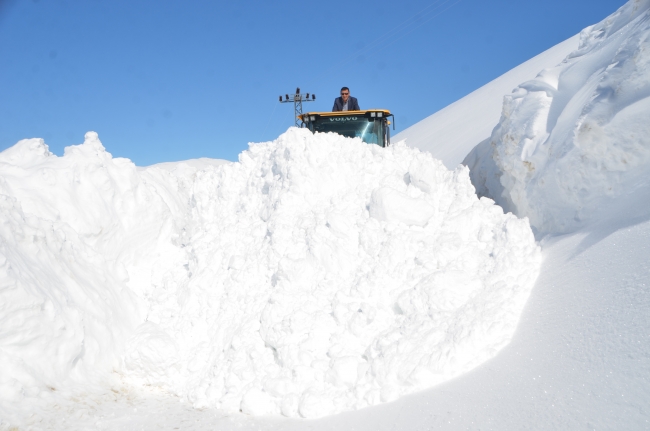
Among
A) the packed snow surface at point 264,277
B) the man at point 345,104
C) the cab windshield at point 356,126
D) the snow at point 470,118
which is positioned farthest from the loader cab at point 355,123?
the snow at point 470,118

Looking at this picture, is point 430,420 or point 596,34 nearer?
point 430,420

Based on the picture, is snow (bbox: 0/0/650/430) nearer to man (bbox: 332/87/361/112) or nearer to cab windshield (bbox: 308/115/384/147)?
cab windshield (bbox: 308/115/384/147)

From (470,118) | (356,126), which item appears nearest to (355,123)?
(356,126)

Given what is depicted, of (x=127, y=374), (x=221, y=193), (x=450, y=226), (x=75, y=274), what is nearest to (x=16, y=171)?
(x=75, y=274)

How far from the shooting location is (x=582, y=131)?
4.16 m

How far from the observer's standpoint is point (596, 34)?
5.46 m

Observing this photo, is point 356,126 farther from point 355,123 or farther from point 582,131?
Result: point 582,131

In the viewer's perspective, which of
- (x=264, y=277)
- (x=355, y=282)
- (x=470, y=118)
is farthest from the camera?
(x=470, y=118)

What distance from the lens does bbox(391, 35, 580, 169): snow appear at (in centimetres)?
1152

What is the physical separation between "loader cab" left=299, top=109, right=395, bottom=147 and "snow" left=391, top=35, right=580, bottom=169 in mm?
3313

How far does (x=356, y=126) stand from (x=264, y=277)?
3.10 metres

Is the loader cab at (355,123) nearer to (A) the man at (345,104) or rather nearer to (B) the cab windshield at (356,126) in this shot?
(B) the cab windshield at (356,126)

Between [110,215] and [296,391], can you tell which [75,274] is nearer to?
[110,215]

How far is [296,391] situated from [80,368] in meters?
1.78
